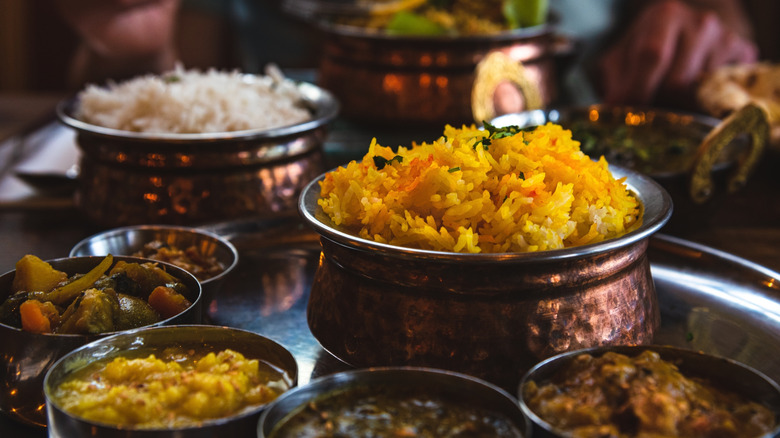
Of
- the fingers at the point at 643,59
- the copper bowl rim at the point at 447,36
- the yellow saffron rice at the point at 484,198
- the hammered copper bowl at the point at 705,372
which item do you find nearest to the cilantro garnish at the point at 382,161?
the yellow saffron rice at the point at 484,198

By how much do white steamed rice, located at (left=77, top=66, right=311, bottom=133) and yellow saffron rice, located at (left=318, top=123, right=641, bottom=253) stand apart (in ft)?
2.84

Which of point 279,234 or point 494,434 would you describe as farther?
point 279,234

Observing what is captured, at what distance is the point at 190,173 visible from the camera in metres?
2.08

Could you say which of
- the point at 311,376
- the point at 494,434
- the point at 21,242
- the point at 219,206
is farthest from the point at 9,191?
the point at 494,434

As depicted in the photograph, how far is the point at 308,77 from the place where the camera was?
4.04 meters

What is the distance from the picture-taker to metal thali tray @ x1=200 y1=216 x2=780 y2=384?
1.53 m

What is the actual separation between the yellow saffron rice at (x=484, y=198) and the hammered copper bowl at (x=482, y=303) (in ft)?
0.17

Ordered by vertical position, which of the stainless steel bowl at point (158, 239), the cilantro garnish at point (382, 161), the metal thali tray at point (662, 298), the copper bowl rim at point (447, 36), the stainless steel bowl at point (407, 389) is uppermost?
the cilantro garnish at point (382, 161)

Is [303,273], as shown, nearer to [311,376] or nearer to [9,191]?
[311,376]

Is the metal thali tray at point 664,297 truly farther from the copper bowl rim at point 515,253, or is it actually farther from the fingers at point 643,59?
the fingers at point 643,59

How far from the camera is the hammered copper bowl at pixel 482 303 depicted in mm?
1228

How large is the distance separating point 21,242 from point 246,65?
2563mm

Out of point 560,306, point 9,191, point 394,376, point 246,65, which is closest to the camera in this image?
point 394,376

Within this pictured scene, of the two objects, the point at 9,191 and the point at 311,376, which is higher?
the point at 311,376
